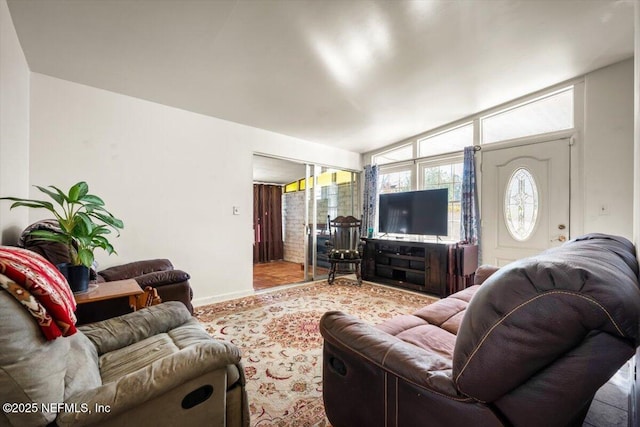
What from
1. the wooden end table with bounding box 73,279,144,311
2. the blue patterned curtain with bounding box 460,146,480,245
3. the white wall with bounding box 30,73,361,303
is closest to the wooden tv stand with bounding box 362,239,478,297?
the blue patterned curtain with bounding box 460,146,480,245

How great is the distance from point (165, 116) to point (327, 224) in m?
2.95

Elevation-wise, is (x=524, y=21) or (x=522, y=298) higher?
(x=524, y=21)

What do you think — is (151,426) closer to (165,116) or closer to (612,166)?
(165,116)

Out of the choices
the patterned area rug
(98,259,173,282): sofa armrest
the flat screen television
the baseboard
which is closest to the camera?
the patterned area rug

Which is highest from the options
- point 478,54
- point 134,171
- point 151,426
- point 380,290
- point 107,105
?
point 478,54

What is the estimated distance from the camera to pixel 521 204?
3.49 m

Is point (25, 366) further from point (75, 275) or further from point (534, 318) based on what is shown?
point (534, 318)

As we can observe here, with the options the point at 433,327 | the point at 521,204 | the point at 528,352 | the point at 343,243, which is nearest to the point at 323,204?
the point at 343,243

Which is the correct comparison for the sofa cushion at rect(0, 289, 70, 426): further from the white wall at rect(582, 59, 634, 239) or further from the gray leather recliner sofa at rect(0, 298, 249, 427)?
the white wall at rect(582, 59, 634, 239)

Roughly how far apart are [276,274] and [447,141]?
3.76 m

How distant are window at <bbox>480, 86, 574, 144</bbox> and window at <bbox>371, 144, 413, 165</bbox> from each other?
3.92 ft

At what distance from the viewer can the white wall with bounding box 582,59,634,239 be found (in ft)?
8.96

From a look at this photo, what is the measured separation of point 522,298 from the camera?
27.8 inches

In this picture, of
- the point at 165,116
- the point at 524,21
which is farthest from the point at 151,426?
the point at 524,21
